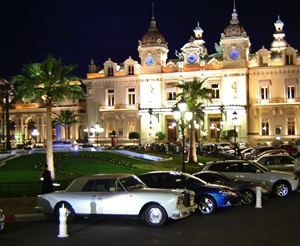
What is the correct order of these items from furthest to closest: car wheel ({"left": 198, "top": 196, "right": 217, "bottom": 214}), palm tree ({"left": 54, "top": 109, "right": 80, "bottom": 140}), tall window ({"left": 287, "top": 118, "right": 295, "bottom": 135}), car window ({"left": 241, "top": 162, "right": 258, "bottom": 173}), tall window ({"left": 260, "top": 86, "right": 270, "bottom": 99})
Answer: palm tree ({"left": 54, "top": 109, "right": 80, "bottom": 140}), tall window ({"left": 260, "top": 86, "right": 270, "bottom": 99}), tall window ({"left": 287, "top": 118, "right": 295, "bottom": 135}), car window ({"left": 241, "top": 162, "right": 258, "bottom": 173}), car wheel ({"left": 198, "top": 196, "right": 217, "bottom": 214})

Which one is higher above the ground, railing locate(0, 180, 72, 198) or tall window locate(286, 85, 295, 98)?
tall window locate(286, 85, 295, 98)

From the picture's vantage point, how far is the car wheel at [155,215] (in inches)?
508

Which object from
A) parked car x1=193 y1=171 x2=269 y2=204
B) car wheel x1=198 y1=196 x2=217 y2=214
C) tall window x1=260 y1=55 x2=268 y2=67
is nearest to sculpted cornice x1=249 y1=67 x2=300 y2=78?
tall window x1=260 y1=55 x2=268 y2=67

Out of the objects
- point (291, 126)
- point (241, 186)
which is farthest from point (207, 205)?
point (291, 126)

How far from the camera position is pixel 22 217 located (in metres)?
14.8

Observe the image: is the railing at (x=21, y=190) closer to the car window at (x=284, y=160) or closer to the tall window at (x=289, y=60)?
the car window at (x=284, y=160)

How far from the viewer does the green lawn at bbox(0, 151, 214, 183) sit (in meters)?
25.7

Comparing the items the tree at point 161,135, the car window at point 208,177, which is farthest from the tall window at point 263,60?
the car window at point 208,177

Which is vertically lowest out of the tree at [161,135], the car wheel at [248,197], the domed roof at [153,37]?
the car wheel at [248,197]

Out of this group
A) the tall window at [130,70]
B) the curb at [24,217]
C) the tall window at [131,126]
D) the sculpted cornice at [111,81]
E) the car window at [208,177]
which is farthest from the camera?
the tall window at [130,70]

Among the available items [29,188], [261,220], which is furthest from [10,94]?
[261,220]

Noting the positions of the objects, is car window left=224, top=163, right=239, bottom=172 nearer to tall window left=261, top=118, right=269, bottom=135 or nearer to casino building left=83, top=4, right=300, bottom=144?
casino building left=83, top=4, right=300, bottom=144

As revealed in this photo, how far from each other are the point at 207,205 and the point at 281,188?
5.46 m

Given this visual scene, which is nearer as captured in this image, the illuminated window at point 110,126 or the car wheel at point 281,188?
the car wheel at point 281,188
